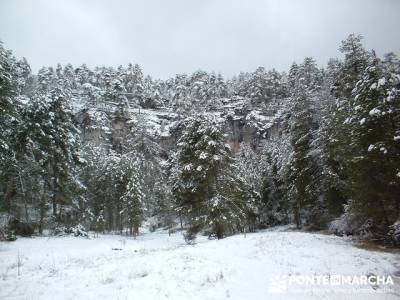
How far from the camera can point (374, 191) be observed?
1973 cm

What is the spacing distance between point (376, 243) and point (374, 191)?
461 cm

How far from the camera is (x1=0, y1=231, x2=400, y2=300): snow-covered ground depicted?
10.3 metres

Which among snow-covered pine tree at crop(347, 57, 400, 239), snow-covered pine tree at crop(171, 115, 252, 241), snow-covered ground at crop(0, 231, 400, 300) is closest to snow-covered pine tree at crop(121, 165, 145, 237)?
snow-covered pine tree at crop(171, 115, 252, 241)

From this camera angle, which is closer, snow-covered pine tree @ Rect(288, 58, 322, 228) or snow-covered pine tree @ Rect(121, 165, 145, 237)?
snow-covered pine tree @ Rect(288, 58, 322, 228)

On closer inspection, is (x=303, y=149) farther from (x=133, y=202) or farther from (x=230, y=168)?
(x=133, y=202)

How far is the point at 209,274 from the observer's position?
1211cm

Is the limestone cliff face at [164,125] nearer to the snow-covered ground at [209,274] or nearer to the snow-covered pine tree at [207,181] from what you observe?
the snow-covered pine tree at [207,181]

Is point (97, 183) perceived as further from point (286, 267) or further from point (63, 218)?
point (286, 267)

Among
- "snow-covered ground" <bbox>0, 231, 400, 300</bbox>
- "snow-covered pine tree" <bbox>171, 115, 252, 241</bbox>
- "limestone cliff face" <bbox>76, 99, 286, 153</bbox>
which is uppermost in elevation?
"limestone cliff face" <bbox>76, 99, 286, 153</bbox>

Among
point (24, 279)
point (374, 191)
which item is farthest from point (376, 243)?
point (24, 279)

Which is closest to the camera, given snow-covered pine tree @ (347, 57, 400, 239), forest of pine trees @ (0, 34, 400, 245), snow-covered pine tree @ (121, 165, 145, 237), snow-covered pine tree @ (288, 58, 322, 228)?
snow-covered pine tree @ (347, 57, 400, 239)

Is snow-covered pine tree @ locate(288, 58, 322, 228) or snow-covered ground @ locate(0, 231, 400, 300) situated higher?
snow-covered pine tree @ locate(288, 58, 322, 228)

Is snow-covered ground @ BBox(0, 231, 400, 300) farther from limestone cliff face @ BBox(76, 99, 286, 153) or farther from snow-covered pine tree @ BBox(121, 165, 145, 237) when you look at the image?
limestone cliff face @ BBox(76, 99, 286, 153)

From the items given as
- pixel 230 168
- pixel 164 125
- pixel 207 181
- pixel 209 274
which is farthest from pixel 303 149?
pixel 164 125
